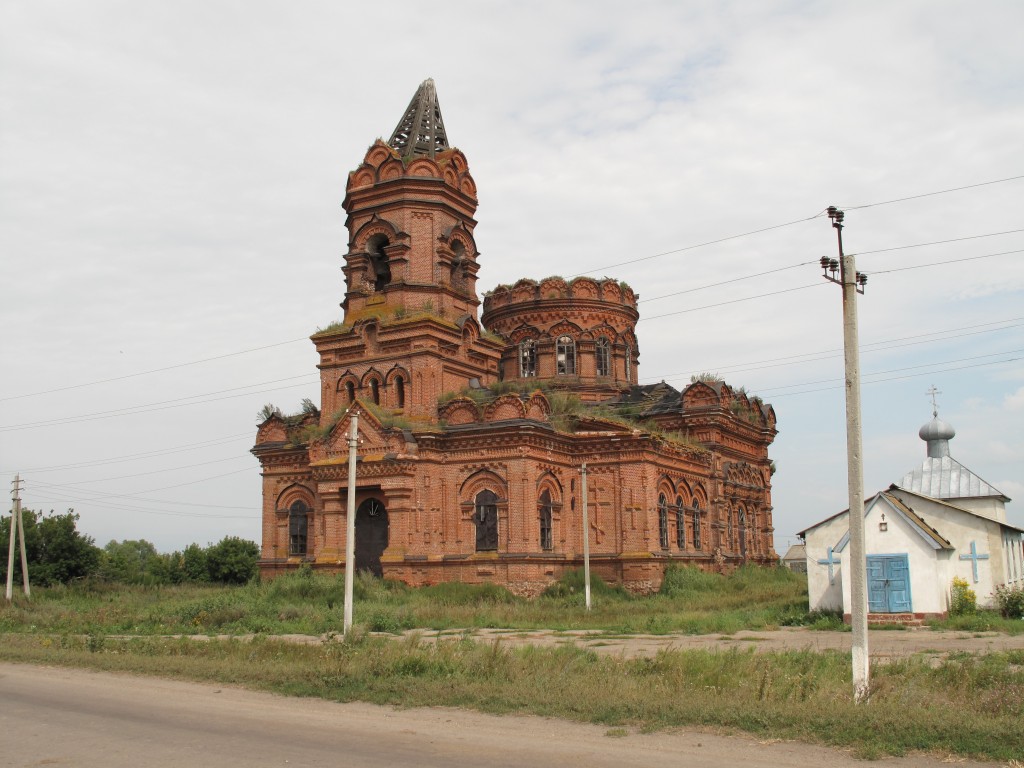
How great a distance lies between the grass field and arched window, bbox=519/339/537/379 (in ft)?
52.0

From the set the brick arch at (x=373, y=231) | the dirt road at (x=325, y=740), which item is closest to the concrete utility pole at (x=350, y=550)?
the dirt road at (x=325, y=740)

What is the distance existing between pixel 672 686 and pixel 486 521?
18.3 metres

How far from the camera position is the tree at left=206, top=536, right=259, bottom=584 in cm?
4569

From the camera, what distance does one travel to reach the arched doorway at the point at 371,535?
30.2m

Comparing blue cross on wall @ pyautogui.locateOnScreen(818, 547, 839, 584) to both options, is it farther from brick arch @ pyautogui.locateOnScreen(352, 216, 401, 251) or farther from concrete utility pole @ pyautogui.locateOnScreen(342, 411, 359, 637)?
brick arch @ pyautogui.locateOnScreen(352, 216, 401, 251)

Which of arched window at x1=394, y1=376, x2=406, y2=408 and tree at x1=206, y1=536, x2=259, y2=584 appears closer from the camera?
arched window at x1=394, y1=376, x2=406, y2=408

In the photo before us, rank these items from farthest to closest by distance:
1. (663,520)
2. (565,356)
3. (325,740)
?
(565,356), (663,520), (325,740)

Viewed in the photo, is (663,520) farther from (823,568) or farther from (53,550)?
(53,550)

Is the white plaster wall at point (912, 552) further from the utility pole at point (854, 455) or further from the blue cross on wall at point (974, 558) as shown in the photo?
the utility pole at point (854, 455)

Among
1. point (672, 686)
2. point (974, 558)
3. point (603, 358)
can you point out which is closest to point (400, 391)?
point (603, 358)

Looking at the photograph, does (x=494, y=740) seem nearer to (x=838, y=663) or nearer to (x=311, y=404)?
(x=838, y=663)

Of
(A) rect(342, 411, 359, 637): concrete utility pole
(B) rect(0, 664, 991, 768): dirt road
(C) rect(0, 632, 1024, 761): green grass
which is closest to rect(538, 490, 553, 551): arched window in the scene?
(A) rect(342, 411, 359, 637): concrete utility pole

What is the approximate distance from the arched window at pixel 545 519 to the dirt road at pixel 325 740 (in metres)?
18.1

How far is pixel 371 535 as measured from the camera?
30.5 m
